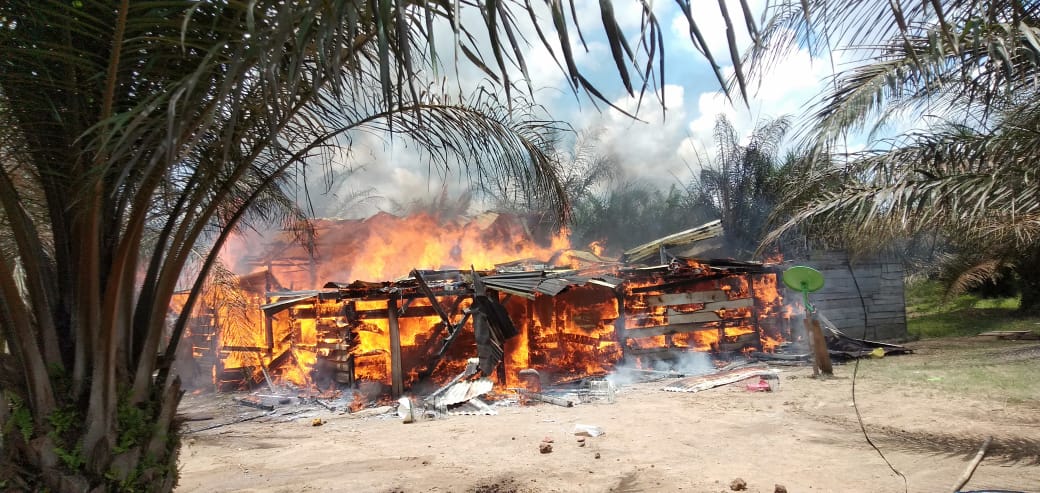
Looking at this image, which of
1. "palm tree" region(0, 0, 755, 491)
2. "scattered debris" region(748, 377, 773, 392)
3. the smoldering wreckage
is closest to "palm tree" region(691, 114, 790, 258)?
the smoldering wreckage

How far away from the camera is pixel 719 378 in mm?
11164

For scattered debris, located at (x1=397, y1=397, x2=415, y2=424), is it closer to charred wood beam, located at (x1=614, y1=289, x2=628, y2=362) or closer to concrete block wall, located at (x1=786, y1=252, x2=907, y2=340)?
charred wood beam, located at (x1=614, y1=289, x2=628, y2=362)

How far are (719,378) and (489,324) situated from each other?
448 centimetres

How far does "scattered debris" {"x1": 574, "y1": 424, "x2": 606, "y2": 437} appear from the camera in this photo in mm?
7105

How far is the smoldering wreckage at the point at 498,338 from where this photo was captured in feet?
36.0

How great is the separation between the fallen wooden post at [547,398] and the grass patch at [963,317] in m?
12.3

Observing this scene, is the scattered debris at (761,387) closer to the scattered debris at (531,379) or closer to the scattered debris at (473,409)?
the scattered debris at (531,379)

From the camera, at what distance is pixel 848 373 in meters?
10.8

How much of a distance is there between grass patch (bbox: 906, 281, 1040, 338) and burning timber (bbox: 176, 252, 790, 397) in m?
6.66

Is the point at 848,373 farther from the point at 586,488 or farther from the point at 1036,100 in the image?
the point at 586,488

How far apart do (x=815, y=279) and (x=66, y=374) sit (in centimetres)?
896

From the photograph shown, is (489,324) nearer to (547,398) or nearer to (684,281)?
(547,398)

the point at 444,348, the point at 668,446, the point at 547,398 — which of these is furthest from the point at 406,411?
the point at 668,446

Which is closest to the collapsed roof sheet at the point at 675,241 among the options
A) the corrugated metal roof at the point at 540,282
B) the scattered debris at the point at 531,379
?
the corrugated metal roof at the point at 540,282
